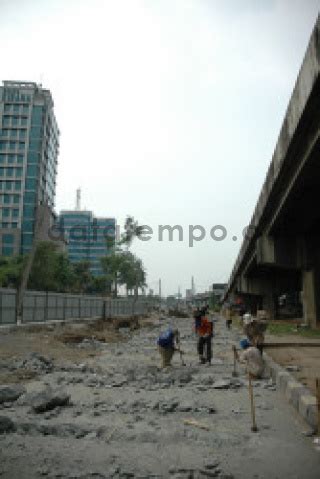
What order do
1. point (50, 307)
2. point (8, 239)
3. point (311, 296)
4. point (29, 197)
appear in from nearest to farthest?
point (311, 296), point (50, 307), point (8, 239), point (29, 197)

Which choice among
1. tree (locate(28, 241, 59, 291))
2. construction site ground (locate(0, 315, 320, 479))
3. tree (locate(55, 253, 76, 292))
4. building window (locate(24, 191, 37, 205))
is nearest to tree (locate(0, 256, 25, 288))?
tree (locate(28, 241, 59, 291))

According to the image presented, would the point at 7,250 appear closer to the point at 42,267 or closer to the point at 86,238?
the point at 42,267

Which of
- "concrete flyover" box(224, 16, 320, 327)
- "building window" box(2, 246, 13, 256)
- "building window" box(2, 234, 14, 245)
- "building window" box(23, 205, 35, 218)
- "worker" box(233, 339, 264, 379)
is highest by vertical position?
"building window" box(23, 205, 35, 218)

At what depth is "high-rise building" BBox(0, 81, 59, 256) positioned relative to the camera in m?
88.3

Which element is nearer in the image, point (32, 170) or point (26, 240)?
point (26, 240)

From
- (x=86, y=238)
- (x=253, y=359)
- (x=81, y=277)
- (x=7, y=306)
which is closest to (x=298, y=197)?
(x=253, y=359)

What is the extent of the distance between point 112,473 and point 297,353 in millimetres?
10881

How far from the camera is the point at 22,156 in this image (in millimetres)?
91312

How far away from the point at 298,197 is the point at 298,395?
370 inches

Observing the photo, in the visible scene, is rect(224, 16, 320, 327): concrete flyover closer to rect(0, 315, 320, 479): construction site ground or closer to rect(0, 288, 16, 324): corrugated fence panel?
rect(0, 315, 320, 479): construction site ground

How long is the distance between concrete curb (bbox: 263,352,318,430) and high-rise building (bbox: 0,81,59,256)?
82.6 metres

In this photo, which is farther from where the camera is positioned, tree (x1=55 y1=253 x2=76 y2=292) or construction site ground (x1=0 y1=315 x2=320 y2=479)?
tree (x1=55 y1=253 x2=76 y2=292)

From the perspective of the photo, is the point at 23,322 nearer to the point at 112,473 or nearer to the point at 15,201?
the point at 112,473

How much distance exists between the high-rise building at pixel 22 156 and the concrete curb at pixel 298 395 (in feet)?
271
